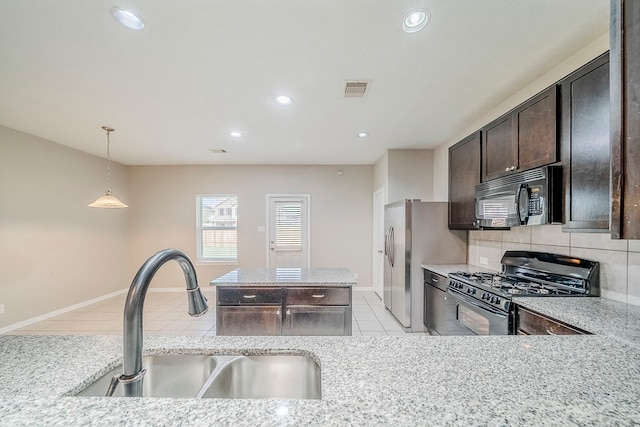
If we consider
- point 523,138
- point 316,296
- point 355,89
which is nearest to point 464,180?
point 523,138

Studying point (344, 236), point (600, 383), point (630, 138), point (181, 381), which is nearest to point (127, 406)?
point (181, 381)

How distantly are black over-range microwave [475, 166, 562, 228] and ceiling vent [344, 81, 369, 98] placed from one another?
1.45m

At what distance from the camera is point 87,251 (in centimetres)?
448

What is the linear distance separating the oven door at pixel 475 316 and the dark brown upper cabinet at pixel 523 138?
1.13 meters

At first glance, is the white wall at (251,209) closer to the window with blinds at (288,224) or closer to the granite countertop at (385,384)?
the window with blinds at (288,224)

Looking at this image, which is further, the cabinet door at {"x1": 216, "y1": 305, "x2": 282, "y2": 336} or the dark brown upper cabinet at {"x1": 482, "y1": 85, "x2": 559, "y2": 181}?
the cabinet door at {"x1": 216, "y1": 305, "x2": 282, "y2": 336}

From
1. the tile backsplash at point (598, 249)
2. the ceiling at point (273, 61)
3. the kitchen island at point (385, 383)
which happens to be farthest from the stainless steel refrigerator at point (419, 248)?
the kitchen island at point (385, 383)

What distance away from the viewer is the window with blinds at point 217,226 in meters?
5.48

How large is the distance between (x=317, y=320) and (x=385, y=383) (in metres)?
1.75

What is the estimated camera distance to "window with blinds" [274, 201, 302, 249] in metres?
5.42

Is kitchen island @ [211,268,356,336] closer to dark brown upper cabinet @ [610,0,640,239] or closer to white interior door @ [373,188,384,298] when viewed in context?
dark brown upper cabinet @ [610,0,640,239]

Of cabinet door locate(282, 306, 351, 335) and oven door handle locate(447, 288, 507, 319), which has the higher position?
oven door handle locate(447, 288, 507, 319)

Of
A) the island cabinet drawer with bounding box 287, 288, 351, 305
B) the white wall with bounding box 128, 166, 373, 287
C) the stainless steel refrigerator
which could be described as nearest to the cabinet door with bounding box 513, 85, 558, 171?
the stainless steel refrigerator

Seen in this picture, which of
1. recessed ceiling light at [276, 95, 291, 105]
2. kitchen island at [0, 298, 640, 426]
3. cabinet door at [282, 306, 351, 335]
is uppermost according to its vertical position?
recessed ceiling light at [276, 95, 291, 105]
